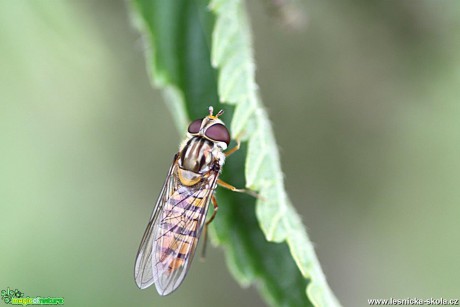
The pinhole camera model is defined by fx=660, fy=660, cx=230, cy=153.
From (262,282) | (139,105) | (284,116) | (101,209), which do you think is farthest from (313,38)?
(262,282)

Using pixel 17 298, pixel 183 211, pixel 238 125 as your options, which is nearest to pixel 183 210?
pixel 183 211

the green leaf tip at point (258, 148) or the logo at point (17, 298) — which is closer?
the green leaf tip at point (258, 148)

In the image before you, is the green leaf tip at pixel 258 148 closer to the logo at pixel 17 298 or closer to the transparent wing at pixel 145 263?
the transparent wing at pixel 145 263

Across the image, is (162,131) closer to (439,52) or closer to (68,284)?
(68,284)

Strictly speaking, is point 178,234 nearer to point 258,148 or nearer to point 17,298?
point 258,148

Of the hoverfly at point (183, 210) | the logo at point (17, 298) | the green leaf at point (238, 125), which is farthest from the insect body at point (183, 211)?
the logo at point (17, 298)

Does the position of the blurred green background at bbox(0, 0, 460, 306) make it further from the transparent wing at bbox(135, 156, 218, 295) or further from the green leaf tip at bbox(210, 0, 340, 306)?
the green leaf tip at bbox(210, 0, 340, 306)

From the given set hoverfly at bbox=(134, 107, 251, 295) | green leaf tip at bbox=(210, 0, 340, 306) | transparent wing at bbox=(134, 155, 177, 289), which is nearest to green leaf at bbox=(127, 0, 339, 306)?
green leaf tip at bbox=(210, 0, 340, 306)
